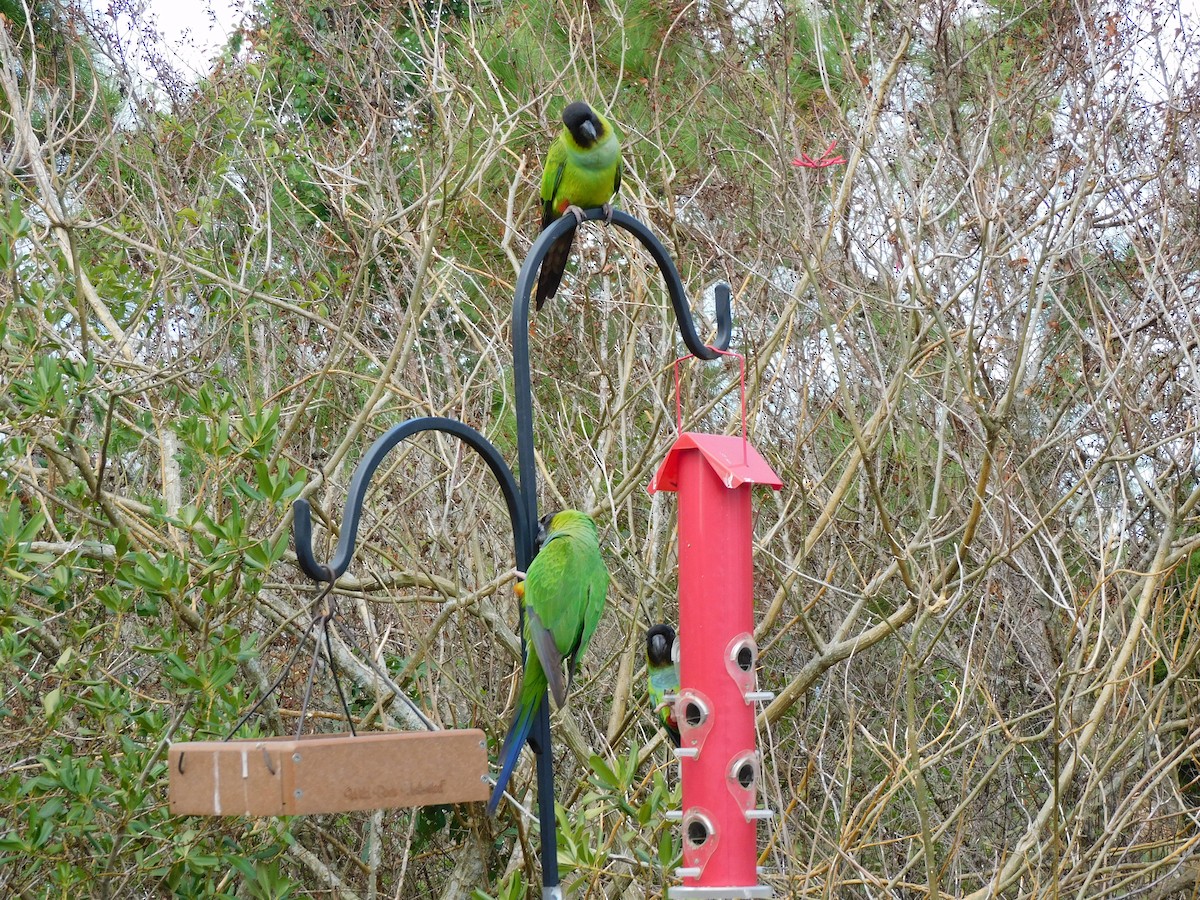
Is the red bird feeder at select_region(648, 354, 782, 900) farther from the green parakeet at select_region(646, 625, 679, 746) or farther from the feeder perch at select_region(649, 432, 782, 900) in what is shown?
the green parakeet at select_region(646, 625, 679, 746)

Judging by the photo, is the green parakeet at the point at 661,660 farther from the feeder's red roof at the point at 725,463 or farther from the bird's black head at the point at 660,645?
the feeder's red roof at the point at 725,463

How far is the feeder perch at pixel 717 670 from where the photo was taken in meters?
2.52

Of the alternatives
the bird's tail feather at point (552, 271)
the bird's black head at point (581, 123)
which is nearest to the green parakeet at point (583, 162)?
the bird's black head at point (581, 123)

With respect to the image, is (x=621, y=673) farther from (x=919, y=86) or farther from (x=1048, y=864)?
(x=919, y=86)

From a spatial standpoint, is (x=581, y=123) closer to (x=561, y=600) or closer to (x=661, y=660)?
(x=561, y=600)

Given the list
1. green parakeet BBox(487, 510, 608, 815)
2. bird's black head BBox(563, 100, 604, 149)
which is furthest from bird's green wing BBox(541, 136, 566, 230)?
green parakeet BBox(487, 510, 608, 815)

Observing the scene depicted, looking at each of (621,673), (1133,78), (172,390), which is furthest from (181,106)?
(1133,78)

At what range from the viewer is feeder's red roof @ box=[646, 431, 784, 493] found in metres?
2.55

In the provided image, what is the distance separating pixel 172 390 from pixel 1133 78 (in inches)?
161

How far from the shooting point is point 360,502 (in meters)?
1.90

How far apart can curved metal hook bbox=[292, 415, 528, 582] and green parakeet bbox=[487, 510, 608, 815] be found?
0.10 m

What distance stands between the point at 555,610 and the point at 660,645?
1642 mm

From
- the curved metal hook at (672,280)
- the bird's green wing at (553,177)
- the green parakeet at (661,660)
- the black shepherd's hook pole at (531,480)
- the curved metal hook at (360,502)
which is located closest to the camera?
the curved metal hook at (360,502)

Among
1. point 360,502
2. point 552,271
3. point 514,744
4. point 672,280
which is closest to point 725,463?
point 672,280
